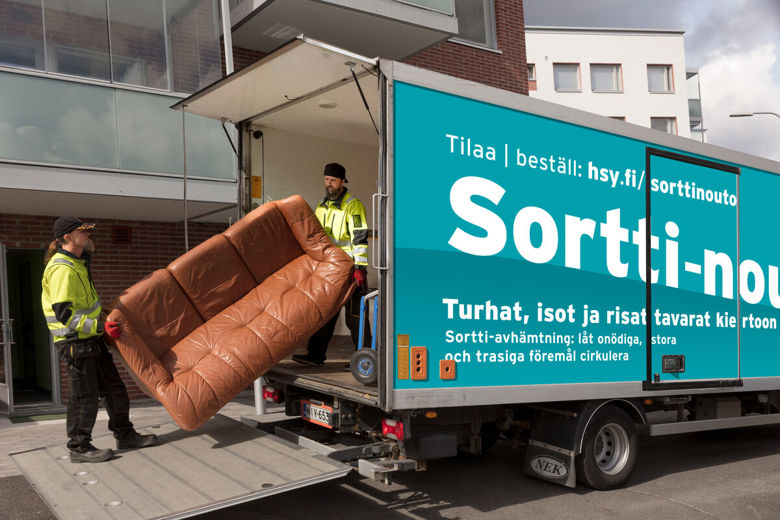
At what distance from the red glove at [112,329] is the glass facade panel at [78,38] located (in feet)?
15.6

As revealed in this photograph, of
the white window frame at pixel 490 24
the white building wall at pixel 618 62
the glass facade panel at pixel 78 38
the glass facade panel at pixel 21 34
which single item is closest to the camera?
the glass facade panel at pixel 21 34

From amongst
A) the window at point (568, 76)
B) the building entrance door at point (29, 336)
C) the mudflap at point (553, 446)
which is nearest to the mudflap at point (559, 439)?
the mudflap at point (553, 446)

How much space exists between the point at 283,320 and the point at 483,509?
2.01 m

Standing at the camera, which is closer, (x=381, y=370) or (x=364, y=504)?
(x=381, y=370)

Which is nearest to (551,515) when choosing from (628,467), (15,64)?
(628,467)

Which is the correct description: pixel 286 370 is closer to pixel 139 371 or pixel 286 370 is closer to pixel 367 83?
pixel 139 371

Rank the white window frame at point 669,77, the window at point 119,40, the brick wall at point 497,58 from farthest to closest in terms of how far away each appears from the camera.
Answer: the white window frame at point 669,77 → the brick wall at point 497,58 → the window at point 119,40

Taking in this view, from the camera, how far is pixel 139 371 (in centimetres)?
461

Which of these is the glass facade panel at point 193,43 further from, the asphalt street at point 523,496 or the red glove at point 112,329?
the asphalt street at point 523,496

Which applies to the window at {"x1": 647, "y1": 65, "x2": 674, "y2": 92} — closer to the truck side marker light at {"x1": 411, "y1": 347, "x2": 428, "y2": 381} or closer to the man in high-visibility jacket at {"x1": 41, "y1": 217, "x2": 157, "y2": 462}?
the truck side marker light at {"x1": 411, "y1": 347, "x2": 428, "y2": 381}

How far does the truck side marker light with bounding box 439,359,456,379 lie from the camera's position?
173 inches

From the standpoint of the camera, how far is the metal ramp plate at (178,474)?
12.1ft

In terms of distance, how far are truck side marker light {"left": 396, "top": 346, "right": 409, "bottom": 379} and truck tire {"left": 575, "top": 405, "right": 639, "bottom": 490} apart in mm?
1818

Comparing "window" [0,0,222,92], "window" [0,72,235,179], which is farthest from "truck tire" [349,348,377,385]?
"window" [0,0,222,92]
